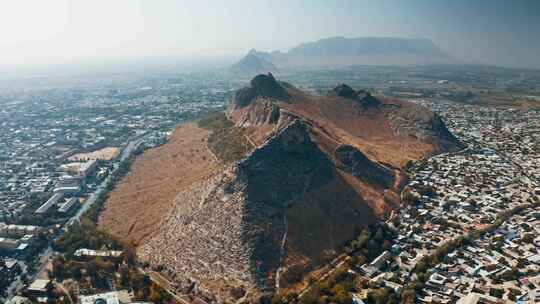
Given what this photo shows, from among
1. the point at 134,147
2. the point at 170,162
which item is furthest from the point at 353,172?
the point at 134,147

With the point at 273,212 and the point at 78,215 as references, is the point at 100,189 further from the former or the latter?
the point at 273,212

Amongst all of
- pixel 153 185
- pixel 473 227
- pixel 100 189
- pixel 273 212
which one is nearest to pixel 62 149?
pixel 100 189

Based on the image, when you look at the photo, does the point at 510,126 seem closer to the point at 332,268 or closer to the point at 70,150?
the point at 332,268

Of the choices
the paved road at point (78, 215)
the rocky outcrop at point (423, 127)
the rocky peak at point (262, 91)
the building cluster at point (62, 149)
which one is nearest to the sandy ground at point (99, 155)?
the building cluster at point (62, 149)

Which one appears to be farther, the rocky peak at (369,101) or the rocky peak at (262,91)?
the rocky peak at (369,101)

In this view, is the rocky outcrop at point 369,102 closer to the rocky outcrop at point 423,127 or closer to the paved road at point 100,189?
the rocky outcrop at point 423,127

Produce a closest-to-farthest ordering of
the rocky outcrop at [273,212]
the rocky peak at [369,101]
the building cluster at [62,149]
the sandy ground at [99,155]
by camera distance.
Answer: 1. the rocky outcrop at [273,212]
2. the building cluster at [62,149]
3. the sandy ground at [99,155]
4. the rocky peak at [369,101]

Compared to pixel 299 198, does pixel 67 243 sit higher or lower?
lower
